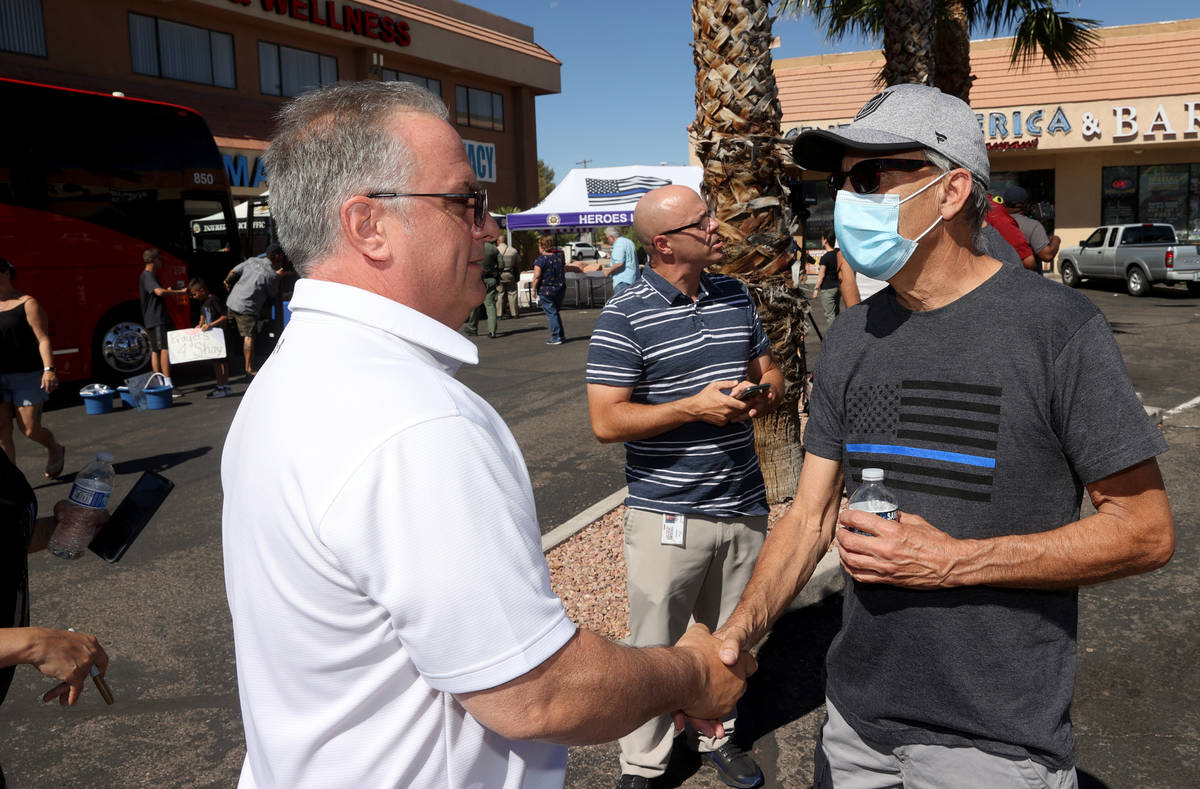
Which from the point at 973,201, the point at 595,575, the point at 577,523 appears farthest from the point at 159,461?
the point at 973,201

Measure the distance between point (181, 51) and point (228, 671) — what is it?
82.9 ft

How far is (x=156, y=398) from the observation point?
39.2 feet

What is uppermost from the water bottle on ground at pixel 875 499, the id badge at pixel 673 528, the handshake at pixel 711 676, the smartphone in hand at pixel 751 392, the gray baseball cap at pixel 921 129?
the gray baseball cap at pixel 921 129

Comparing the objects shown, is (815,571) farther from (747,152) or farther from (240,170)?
(240,170)

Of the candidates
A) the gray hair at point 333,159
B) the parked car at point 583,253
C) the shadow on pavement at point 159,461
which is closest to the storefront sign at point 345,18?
the parked car at point 583,253

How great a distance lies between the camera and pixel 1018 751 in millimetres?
1883

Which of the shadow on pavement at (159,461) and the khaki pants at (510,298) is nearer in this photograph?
the shadow on pavement at (159,461)

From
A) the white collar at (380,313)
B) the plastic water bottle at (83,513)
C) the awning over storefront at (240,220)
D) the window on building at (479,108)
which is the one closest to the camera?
the white collar at (380,313)

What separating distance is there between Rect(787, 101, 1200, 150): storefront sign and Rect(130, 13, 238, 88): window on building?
17522 millimetres

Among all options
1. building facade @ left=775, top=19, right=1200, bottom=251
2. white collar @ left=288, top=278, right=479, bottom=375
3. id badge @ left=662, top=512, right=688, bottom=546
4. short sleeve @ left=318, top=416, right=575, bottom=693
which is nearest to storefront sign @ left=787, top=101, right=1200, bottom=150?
building facade @ left=775, top=19, right=1200, bottom=251

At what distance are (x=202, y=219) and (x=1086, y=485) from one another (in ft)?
54.5

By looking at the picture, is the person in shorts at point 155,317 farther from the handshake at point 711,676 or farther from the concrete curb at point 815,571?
the handshake at point 711,676

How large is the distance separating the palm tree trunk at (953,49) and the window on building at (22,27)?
20.4 m

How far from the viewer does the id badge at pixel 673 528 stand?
341 cm
